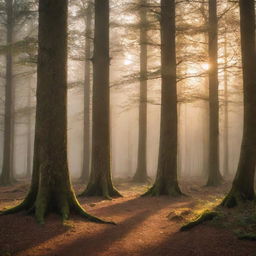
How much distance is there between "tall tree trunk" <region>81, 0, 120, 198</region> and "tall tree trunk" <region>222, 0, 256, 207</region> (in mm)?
5228

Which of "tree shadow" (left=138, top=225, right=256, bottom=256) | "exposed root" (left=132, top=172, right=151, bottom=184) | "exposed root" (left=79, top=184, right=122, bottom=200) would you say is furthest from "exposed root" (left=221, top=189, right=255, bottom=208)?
"exposed root" (left=132, top=172, right=151, bottom=184)

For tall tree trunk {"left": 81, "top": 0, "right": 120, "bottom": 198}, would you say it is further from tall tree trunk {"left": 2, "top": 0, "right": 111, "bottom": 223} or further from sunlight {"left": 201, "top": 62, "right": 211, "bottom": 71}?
sunlight {"left": 201, "top": 62, "right": 211, "bottom": 71}

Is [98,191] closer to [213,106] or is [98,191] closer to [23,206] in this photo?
[23,206]

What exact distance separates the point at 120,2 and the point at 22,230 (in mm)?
17360

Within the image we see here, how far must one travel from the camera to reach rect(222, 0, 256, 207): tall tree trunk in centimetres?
941

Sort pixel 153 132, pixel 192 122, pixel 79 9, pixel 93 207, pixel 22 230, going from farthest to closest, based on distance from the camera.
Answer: pixel 153 132 < pixel 192 122 < pixel 79 9 < pixel 93 207 < pixel 22 230

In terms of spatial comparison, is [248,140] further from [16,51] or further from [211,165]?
[16,51]

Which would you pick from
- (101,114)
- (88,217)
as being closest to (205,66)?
(101,114)

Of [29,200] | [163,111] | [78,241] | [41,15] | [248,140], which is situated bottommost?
[78,241]

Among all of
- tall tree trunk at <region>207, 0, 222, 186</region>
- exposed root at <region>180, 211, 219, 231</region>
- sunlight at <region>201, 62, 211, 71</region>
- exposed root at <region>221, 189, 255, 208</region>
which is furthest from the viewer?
sunlight at <region>201, 62, 211, 71</region>

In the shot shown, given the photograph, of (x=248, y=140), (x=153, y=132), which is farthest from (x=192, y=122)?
(x=248, y=140)

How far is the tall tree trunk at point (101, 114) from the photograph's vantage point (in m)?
12.9

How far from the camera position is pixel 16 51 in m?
13.4

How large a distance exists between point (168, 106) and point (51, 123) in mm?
6199
